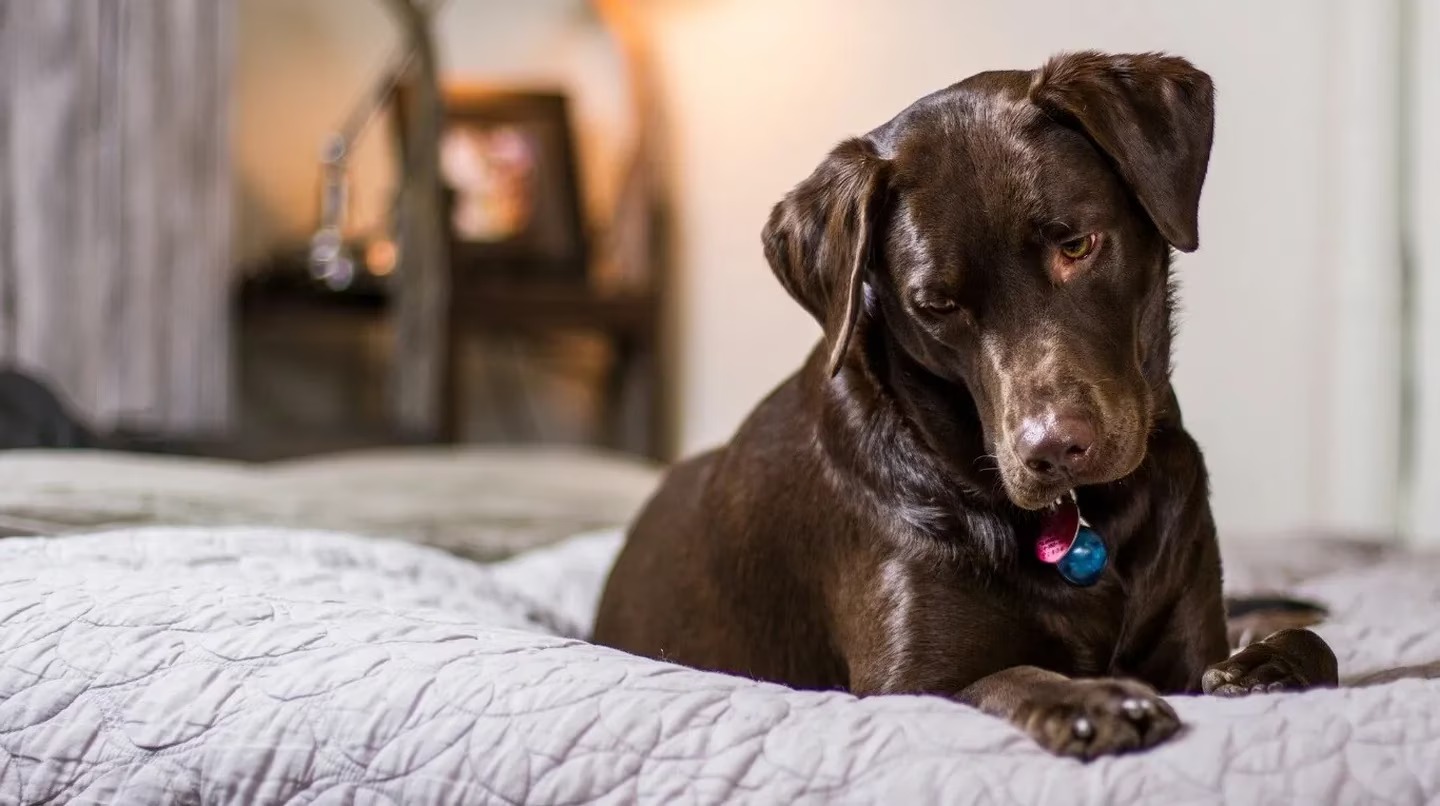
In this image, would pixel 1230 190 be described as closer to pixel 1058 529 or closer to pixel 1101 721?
pixel 1058 529

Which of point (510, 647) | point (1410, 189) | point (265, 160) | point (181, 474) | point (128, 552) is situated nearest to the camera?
point (510, 647)

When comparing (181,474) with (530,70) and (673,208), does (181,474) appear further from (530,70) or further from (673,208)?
(530,70)

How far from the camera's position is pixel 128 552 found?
5.56 feet

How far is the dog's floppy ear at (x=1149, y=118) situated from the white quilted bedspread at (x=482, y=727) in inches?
16.9

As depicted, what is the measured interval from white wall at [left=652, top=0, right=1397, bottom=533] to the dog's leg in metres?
1.51

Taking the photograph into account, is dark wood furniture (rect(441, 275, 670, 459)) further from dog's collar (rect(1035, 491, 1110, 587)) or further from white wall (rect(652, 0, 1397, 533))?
dog's collar (rect(1035, 491, 1110, 587))

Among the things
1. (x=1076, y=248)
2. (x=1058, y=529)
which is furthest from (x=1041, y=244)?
(x=1058, y=529)

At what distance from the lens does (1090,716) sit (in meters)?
1.00

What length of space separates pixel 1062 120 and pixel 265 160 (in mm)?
4284

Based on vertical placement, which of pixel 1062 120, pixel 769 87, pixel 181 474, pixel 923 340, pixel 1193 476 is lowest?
pixel 181 474

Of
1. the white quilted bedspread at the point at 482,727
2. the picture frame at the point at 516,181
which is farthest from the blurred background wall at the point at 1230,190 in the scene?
the white quilted bedspread at the point at 482,727

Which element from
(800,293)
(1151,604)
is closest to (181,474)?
(800,293)

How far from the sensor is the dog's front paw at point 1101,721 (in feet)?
3.22

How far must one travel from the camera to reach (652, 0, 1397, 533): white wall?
9.45ft
